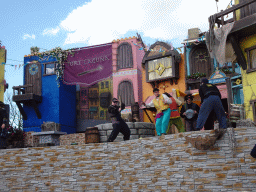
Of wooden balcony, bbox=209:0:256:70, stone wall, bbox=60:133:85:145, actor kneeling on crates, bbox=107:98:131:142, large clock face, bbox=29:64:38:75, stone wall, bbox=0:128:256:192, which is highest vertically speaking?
large clock face, bbox=29:64:38:75

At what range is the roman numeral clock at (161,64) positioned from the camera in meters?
18.4

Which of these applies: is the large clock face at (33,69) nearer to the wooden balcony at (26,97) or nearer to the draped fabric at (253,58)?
the wooden balcony at (26,97)

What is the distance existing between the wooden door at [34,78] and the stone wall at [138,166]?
1108 cm

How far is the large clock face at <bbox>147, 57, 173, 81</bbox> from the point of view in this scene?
18609 millimetres

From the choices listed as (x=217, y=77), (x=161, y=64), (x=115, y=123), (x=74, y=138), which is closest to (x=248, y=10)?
(x=217, y=77)

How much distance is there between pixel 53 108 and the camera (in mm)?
21031

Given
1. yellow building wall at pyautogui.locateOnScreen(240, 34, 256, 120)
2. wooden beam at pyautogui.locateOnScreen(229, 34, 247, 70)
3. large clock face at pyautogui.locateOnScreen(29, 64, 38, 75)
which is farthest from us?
large clock face at pyautogui.locateOnScreen(29, 64, 38, 75)

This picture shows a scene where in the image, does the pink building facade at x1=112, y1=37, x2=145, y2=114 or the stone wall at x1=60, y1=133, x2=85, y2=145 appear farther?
the pink building facade at x1=112, y1=37, x2=145, y2=114

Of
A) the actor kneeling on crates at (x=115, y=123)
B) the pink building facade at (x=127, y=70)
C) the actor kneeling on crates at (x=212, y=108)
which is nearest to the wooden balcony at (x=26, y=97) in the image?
the pink building facade at (x=127, y=70)

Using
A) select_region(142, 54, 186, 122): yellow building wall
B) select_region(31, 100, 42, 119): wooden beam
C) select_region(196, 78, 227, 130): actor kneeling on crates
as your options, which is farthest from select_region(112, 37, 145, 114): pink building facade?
select_region(196, 78, 227, 130): actor kneeling on crates

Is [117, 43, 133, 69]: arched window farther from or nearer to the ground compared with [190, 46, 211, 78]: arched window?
farther from the ground

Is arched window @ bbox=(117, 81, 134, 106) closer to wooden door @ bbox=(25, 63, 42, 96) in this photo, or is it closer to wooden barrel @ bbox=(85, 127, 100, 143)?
wooden door @ bbox=(25, 63, 42, 96)

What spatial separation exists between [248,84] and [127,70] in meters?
9.75

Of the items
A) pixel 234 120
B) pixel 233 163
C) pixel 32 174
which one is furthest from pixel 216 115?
pixel 32 174
